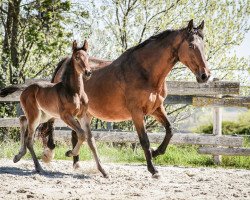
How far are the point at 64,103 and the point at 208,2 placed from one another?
28.3 feet

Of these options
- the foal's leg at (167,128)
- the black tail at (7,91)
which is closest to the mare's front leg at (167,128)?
the foal's leg at (167,128)

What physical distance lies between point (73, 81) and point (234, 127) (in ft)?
38.9

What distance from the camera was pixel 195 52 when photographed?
229 inches

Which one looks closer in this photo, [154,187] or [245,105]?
[154,187]

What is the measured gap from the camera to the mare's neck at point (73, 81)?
20.0 feet

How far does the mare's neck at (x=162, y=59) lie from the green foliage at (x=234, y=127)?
10.6 m

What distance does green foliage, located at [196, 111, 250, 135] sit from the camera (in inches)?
655

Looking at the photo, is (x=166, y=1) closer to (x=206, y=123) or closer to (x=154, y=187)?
(x=206, y=123)

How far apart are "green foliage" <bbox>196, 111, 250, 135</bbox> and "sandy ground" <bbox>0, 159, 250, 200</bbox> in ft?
32.4

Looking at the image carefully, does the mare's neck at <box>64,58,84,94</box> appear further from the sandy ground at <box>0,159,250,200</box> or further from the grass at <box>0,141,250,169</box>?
the grass at <box>0,141,250,169</box>

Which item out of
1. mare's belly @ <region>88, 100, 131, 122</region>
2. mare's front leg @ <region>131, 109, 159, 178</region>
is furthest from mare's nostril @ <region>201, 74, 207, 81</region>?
mare's belly @ <region>88, 100, 131, 122</region>

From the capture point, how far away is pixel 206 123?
17.9 meters

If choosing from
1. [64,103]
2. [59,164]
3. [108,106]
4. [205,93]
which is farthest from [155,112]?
[205,93]

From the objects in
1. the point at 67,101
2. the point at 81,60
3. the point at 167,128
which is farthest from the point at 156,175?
the point at 81,60
